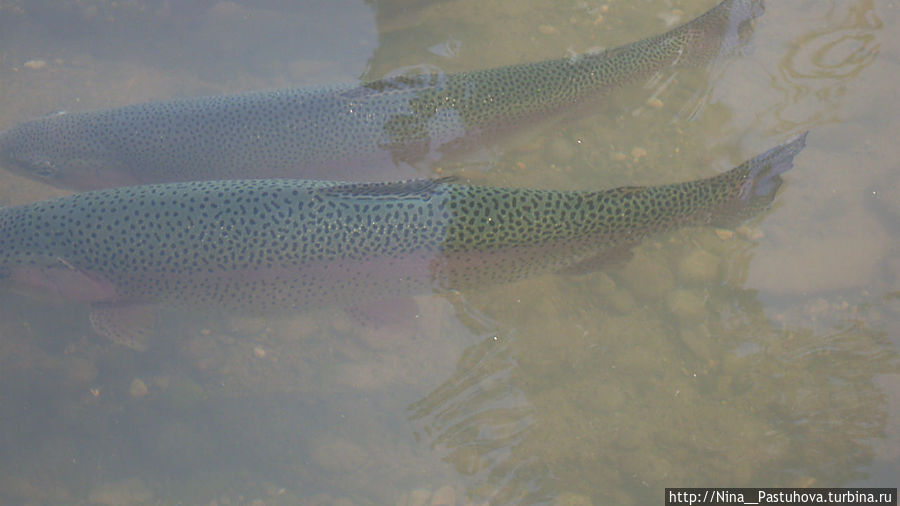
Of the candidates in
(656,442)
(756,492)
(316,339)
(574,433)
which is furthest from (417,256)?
(756,492)

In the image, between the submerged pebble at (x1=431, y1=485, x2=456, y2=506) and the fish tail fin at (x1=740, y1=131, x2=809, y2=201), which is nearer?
→ the submerged pebble at (x1=431, y1=485, x2=456, y2=506)

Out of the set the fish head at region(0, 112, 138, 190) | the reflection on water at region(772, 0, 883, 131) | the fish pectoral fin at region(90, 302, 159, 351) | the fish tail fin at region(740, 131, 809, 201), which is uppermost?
the reflection on water at region(772, 0, 883, 131)

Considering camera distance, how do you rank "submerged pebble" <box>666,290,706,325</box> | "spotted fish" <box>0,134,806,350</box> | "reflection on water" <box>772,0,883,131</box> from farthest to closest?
"reflection on water" <box>772,0,883,131</box> < "submerged pebble" <box>666,290,706,325</box> < "spotted fish" <box>0,134,806,350</box>

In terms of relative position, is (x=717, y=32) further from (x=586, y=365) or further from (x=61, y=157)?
(x=61, y=157)

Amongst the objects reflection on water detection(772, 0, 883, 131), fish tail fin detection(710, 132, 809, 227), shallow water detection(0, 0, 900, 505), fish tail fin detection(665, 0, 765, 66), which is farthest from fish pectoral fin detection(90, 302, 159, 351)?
reflection on water detection(772, 0, 883, 131)

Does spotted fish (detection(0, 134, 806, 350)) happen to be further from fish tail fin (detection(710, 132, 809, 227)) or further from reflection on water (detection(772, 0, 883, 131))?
reflection on water (detection(772, 0, 883, 131))

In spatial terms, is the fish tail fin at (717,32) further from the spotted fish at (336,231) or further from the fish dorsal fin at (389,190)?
the fish dorsal fin at (389,190)

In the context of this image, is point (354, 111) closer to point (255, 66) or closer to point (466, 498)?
point (255, 66)

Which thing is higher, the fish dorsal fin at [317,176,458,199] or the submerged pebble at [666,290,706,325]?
the fish dorsal fin at [317,176,458,199]
